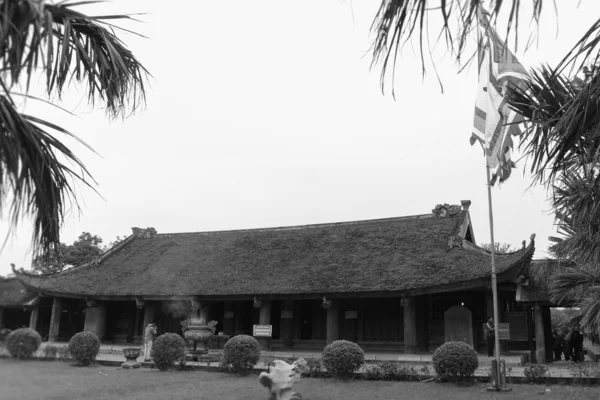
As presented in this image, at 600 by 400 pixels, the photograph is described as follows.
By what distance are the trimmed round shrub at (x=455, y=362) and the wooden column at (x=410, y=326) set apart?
5.68 metres

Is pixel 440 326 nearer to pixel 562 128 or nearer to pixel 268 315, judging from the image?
pixel 268 315

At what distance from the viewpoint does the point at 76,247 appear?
38.8 m

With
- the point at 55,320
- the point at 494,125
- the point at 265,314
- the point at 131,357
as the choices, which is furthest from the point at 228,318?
the point at 494,125

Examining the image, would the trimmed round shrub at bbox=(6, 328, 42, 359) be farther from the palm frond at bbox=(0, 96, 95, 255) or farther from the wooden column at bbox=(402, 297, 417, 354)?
the palm frond at bbox=(0, 96, 95, 255)

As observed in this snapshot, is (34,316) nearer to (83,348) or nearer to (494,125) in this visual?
(83,348)

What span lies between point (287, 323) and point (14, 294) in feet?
54.0

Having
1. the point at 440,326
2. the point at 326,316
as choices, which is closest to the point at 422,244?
the point at 440,326

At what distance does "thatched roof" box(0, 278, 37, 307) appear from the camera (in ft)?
93.1

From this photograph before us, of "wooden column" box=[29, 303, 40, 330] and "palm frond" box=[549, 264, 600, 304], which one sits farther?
"wooden column" box=[29, 303, 40, 330]

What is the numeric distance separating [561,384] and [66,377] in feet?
38.4

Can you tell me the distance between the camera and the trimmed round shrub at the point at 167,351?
50.2 ft

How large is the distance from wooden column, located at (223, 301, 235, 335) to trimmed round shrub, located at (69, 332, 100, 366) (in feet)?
22.8

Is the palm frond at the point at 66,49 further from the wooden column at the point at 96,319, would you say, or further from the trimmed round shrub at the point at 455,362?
the wooden column at the point at 96,319

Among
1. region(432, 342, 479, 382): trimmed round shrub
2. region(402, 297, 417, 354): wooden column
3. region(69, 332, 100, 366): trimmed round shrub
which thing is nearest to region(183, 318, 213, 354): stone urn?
region(69, 332, 100, 366): trimmed round shrub
